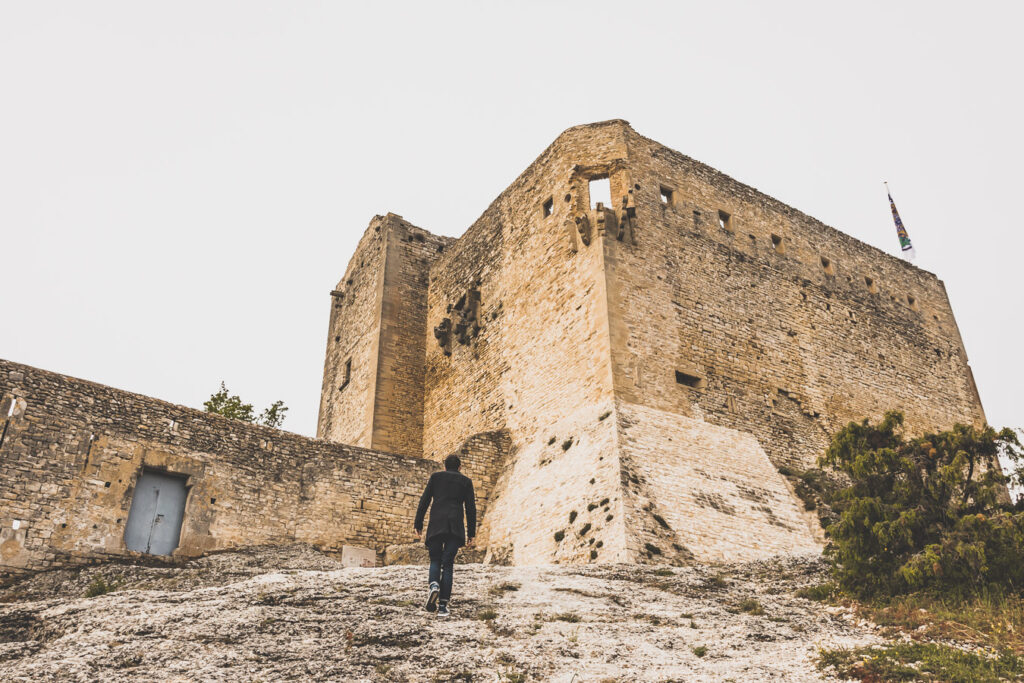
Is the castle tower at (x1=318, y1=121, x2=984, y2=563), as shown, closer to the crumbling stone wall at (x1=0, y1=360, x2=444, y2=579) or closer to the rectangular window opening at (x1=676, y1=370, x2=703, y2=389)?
the rectangular window opening at (x1=676, y1=370, x2=703, y2=389)

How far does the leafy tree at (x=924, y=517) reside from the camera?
8.05m

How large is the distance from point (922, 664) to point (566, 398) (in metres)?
9.24

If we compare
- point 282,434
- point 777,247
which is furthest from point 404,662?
point 777,247

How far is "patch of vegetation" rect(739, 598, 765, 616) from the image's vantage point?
26.6 feet

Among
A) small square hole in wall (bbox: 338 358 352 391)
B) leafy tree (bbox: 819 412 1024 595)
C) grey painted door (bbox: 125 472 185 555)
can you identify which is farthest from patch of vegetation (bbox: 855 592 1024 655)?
small square hole in wall (bbox: 338 358 352 391)

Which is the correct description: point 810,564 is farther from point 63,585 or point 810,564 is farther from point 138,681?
point 63,585

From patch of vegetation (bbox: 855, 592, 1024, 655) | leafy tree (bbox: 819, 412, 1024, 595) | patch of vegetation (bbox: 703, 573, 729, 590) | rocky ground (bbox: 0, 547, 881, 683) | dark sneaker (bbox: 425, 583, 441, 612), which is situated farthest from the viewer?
patch of vegetation (bbox: 703, 573, 729, 590)

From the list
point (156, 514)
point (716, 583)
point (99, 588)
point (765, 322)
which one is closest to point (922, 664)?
point (716, 583)

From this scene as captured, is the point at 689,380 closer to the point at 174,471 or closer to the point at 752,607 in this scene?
the point at 752,607

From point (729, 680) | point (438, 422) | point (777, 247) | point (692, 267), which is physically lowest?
point (729, 680)

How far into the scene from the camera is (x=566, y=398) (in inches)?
594

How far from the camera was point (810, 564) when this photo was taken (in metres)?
10.4

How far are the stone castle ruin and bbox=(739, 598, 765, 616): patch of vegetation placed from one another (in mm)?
2942

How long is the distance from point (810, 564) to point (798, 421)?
6781 millimetres
